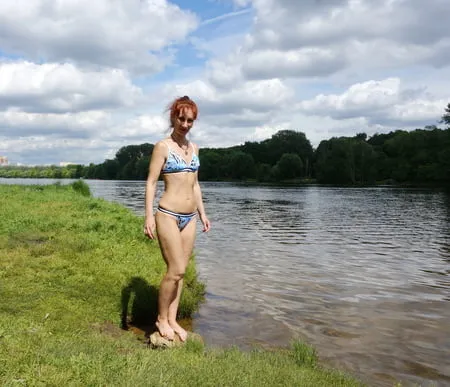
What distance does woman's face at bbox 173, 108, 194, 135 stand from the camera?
636 cm

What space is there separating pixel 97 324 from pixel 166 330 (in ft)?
4.39

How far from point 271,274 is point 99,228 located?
5440 millimetres

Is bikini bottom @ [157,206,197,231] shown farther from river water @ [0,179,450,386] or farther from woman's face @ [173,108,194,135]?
river water @ [0,179,450,386]

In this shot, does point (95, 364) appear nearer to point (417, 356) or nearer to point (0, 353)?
point (0, 353)

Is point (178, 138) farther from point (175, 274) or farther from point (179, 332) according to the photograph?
point (179, 332)

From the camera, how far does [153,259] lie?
1052 centimetres

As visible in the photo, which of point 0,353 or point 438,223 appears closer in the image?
point 0,353

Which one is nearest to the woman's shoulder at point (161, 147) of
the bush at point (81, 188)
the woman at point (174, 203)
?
the woman at point (174, 203)

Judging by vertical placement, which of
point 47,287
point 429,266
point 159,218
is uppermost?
point 159,218

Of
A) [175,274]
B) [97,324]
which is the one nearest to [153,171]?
[175,274]

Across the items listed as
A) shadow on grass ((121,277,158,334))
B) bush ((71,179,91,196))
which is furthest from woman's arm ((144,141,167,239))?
bush ((71,179,91,196))

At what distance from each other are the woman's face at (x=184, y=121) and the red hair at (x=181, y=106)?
0.04m

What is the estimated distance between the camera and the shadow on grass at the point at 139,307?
25.7 ft

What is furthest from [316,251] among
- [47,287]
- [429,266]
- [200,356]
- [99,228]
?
[200,356]
